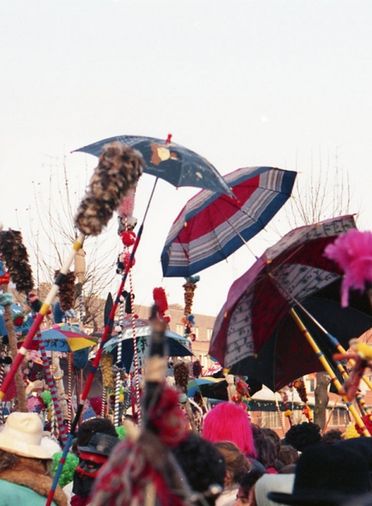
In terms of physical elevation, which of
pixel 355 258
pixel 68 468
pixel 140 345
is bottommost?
pixel 68 468

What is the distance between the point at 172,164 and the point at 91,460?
1862 mm

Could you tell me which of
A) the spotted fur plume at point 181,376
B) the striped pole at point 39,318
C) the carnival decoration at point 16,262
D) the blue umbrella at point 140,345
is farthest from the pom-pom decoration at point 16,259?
the spotted fur plume at point 181,376

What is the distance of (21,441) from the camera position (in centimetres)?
555

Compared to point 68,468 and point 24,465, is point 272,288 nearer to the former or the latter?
point 24,465

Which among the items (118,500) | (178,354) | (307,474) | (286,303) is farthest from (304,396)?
(118,500)

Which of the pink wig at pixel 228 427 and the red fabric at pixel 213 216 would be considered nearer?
the pink wig at pixel 228 427

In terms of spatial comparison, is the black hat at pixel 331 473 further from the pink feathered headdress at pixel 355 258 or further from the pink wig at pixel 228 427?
the pink wig at pixel 228 427

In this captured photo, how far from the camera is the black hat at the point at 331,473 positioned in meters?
3.20

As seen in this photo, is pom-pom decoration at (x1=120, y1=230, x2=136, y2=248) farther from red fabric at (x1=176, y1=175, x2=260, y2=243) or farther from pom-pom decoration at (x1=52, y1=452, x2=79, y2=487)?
pom-pom decoration at (x1=52, y1=452, x2=79, y2=487)

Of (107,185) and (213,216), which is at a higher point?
(213,216)

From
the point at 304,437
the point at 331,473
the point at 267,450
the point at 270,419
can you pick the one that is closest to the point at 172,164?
the point at 267,450

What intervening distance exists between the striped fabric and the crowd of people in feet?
4.95

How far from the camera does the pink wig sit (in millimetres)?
6348

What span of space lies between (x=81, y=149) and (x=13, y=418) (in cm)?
174
